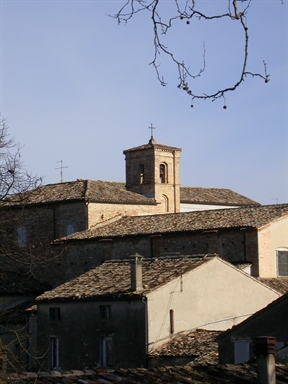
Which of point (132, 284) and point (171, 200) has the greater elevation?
point (171, 200)

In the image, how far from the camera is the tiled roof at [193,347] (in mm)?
21895

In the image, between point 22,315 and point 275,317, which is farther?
point 22,315

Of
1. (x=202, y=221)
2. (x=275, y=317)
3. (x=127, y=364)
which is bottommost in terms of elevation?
(x=127, y=364)

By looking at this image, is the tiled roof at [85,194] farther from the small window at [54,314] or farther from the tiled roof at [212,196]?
the small window at [54,314]

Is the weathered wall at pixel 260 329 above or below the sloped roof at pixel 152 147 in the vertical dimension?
below

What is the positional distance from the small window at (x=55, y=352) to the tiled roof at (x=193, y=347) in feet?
12.5

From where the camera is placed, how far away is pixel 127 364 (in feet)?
81.3

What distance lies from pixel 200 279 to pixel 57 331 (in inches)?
201

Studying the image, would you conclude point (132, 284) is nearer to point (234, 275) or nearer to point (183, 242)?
point (234, 275)

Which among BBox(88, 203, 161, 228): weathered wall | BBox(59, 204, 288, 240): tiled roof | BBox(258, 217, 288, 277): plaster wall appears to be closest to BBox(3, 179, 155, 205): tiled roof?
BBox(88, 203, 161, 228): weathered wall

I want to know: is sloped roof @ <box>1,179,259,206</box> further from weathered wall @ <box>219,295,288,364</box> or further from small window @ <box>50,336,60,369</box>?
weathered wall @ <box>219,295,288,364</box>

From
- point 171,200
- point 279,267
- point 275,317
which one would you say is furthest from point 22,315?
point 171,200

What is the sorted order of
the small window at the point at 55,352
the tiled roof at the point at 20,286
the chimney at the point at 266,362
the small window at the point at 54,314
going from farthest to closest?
the tiled roof at the point at 20,286 → the small window at the point at 54,314 → the small window at the point at 55,352 → the chimney at the point at 266,362

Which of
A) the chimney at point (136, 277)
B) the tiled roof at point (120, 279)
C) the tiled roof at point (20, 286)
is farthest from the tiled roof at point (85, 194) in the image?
the chimney at point (136, 277)
